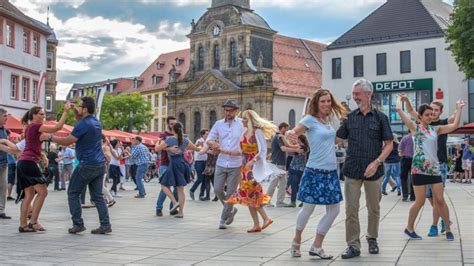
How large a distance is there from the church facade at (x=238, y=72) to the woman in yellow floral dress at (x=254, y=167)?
61.9 meters

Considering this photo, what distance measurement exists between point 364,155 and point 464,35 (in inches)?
1105

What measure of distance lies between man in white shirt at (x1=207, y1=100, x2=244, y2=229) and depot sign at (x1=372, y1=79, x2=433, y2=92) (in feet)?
144

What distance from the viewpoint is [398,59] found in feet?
177

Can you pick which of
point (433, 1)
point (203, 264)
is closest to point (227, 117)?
point (203, 264)

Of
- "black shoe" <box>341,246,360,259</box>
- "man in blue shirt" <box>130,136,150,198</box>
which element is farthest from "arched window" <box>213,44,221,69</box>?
"black shoe" <box>341,246,360,259</box>

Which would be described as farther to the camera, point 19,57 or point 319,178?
point 19,57

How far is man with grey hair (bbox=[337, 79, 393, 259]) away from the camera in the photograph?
7797 millimetres

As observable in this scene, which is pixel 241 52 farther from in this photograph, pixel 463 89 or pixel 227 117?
pixel 227 117

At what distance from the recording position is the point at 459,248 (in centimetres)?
823

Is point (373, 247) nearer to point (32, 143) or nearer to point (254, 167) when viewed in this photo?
point (254, 167)

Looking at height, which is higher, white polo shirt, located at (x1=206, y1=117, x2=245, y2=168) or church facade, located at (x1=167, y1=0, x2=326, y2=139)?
church facade, located at (x1=167, y1=0, x2=326, y2=139)

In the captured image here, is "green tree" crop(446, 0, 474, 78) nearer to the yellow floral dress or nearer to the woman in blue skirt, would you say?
the yellow floral dress

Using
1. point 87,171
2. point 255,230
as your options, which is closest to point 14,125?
point 87,171

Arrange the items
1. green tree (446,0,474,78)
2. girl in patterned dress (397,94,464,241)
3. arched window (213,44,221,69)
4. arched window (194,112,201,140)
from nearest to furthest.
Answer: girl in patterned dress (397,94,464,241), green tree (446,0,474,78), arched window (213,44,221,69), arched window (194,112,201,140)
